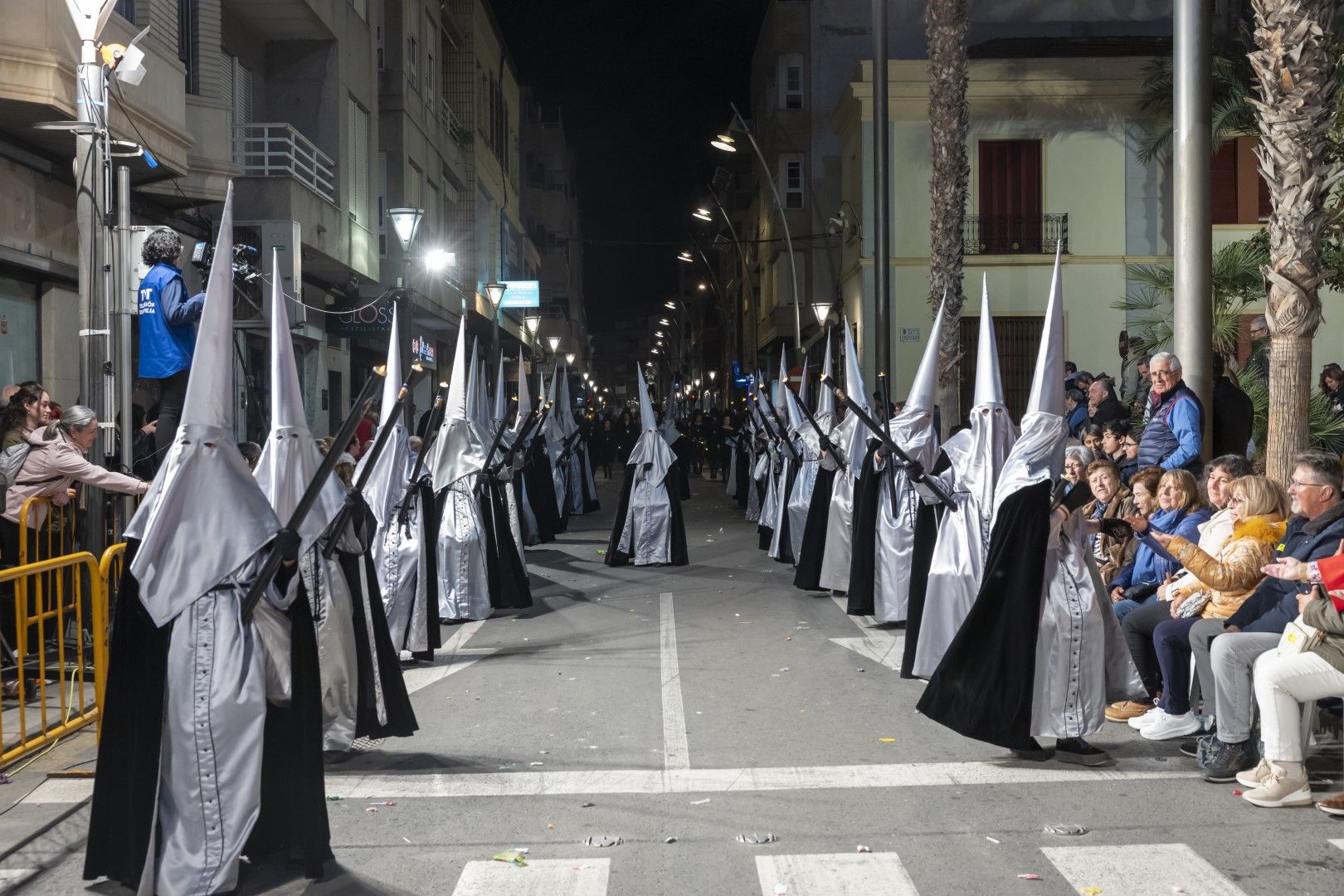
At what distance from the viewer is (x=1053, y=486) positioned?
23.4 feet

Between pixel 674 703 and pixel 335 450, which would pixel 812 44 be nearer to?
pixel 674 703

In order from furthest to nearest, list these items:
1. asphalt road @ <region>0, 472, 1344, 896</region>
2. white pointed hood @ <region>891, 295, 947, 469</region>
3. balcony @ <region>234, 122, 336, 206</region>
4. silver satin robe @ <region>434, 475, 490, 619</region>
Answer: balcony @ <region>234, 122, 336, 206</region>
silver satin robe @ <region>434, 475, 490, 619</region>
white pointed hood @ <region>891, 295, 947, 469</region>
asphalt road @ <region>0, 472, 1344, 896</region>

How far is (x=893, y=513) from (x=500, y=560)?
3.62 metres

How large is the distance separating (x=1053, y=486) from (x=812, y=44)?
3734 centimetres

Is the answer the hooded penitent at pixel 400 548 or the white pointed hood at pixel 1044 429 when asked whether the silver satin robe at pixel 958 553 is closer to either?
the white pointed hood at pixel 1044 429

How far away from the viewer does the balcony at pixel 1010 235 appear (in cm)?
3138

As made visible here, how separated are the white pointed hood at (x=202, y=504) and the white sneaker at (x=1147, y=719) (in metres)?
4.82

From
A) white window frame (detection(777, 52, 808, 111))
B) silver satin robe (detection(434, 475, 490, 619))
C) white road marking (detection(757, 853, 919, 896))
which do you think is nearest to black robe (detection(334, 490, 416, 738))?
white road marking (detection(757, 853, 919, 896))

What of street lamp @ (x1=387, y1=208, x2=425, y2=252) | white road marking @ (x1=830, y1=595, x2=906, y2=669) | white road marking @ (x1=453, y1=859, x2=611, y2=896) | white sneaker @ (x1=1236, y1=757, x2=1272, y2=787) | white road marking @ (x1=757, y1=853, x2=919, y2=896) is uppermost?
street lamp @ (x1=387, y1=208, x2=425, y2=252)

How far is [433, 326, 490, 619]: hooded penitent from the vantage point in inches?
486

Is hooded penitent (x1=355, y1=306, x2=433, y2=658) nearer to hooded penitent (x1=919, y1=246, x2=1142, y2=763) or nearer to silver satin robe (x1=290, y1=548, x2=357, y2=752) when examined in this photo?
silver satin robe (x1=290, y1=548, x2=357, y2=752)

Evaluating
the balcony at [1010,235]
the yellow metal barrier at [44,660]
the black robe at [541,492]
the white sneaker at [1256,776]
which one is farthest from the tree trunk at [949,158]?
the yellow metal barrier at [44,660]

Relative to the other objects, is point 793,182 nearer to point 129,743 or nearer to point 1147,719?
point 1147,719

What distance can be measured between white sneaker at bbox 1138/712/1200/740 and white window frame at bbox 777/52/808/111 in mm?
37060
